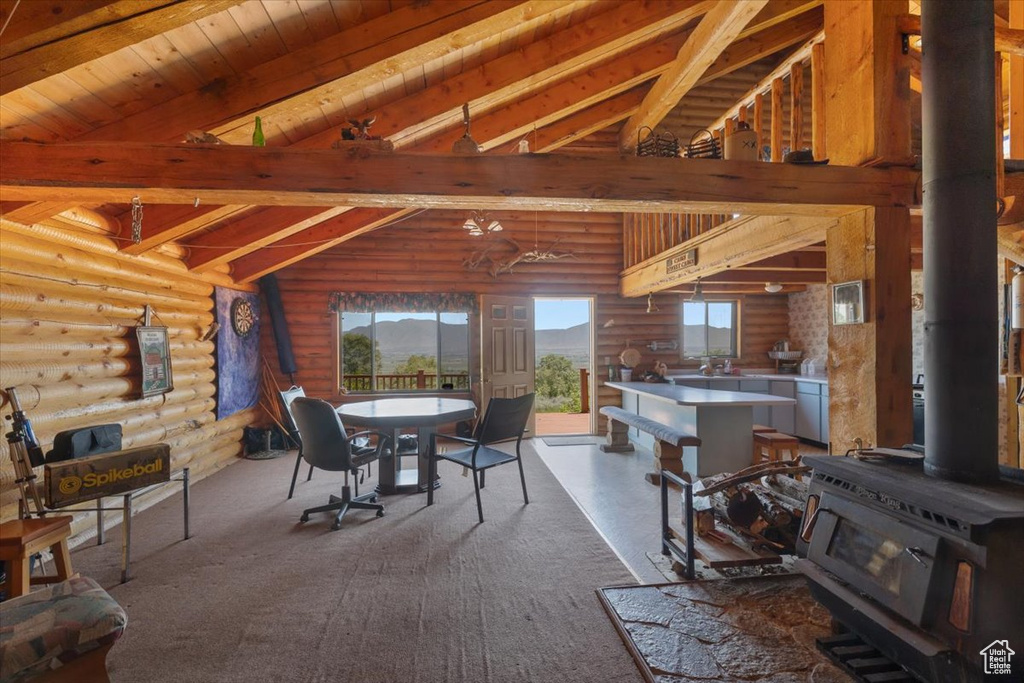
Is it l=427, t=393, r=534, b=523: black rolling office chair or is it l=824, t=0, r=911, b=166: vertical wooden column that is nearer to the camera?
l=824, t=0, r=911, b=166: vertical wooden column

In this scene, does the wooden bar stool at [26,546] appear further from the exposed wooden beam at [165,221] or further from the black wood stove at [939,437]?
the black wood stove at [939,437]

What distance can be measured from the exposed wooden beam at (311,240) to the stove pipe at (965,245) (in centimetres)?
444

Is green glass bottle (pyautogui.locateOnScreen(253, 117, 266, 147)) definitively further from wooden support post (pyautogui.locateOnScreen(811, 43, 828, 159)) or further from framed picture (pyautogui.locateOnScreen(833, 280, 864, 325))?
wooden support post (pyautogui.locateOnScreen(811, 43, 828, 159))

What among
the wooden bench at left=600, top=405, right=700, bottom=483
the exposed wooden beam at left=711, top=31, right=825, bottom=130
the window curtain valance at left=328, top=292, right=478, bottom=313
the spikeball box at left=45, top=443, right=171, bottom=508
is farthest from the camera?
the window curtain valance at left=328, top=292, right=478, bottom=313

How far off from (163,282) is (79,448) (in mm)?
1966

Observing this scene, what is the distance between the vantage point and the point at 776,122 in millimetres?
3562

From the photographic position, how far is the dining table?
362 cm

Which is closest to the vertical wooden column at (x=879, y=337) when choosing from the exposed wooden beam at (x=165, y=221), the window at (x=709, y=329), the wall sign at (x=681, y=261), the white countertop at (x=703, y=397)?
the white countertop at (x=703, y=397)

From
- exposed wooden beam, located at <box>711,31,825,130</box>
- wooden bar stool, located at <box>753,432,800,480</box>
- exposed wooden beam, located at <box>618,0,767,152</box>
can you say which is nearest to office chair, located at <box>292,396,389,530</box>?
exposed wooden beam, located at <box>618,0,767,152</box>

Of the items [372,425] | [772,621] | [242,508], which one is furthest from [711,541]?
[242,508]

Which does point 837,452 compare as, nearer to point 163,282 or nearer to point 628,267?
point 628,267

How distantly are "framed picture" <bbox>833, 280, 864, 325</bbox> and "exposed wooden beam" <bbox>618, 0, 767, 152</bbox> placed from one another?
1.56 m

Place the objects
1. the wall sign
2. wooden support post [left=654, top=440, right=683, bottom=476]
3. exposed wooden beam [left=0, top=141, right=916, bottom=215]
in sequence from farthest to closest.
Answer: the wall sign → wooden support post [left=654, top=440, right=683, bottom=476] → exposed wooden beam [left=0, top=141, right=916, bottom=215]

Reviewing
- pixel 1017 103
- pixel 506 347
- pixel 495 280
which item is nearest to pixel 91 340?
pixel 506 347
